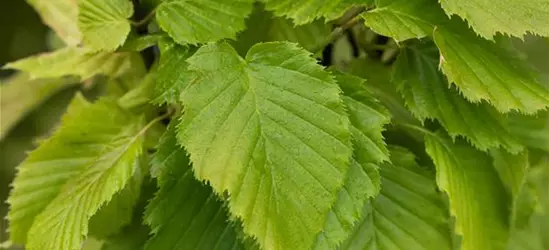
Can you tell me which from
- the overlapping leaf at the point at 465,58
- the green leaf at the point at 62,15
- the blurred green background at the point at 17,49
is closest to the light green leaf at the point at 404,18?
the overlapping leaf at the point at 465,58

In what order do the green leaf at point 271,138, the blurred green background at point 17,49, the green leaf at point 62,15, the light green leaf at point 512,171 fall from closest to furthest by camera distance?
1. the green leaf at point 271,138
2. the light green leaf at point 512,171
3. the green leaf at point 62,15
4. the blurred green background at point 17,49

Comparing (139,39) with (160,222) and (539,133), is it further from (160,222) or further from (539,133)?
(539,133)

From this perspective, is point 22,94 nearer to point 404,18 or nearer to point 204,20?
point 204,20

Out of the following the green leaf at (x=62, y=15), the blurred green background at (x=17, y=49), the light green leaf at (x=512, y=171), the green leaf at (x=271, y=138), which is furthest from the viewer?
the blurred green background at (x=17, y=49)

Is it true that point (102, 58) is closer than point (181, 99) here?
No

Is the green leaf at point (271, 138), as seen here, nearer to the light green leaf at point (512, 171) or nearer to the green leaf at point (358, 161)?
the green leaf at point (358, 161)

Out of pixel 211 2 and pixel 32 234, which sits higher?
pixel 211 2

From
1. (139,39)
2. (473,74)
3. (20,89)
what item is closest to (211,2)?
(139,39)
